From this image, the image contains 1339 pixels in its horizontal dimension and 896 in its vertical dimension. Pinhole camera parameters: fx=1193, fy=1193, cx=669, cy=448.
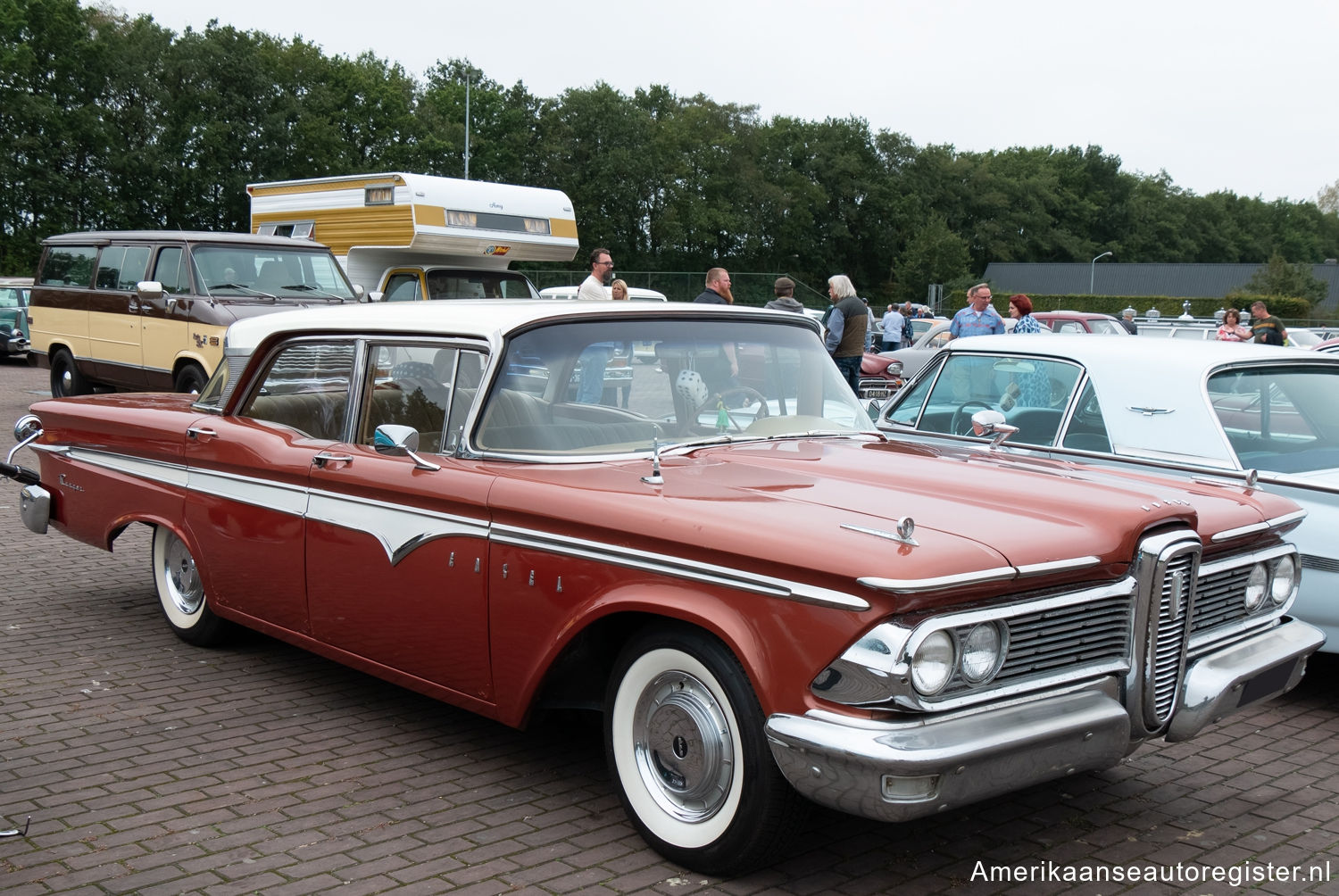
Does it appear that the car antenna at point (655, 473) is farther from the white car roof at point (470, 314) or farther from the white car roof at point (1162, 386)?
the white car roof at point (1162, 386)

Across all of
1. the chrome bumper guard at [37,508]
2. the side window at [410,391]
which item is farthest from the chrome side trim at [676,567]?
the chrome bumper guard at [37,508]

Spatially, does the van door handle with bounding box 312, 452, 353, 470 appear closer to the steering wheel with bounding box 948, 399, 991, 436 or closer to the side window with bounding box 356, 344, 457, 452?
the side window with bounding box 356, 344, 457, 452

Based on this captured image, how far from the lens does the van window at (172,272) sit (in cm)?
1259

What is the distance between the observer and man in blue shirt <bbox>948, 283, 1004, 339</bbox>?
11.3 metres

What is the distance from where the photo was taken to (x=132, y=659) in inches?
222

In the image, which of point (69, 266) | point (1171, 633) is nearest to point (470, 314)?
point (1171, 633)

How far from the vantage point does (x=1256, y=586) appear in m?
4.03

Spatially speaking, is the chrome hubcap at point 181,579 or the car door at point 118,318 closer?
the chrome hubcap at point 181,579

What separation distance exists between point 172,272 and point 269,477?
890 cm

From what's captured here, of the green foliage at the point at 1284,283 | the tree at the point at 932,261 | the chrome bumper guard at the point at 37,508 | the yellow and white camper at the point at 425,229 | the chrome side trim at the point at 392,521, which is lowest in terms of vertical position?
the chrome bumper guard at the point at 37,508

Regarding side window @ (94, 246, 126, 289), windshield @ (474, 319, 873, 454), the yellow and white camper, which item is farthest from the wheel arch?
side window @ (94, 246, 126, 289)

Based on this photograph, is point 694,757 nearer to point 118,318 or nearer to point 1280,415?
point 1280,415

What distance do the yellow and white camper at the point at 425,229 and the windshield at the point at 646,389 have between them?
10.00 metres

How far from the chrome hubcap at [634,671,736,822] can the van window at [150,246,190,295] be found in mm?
10471
